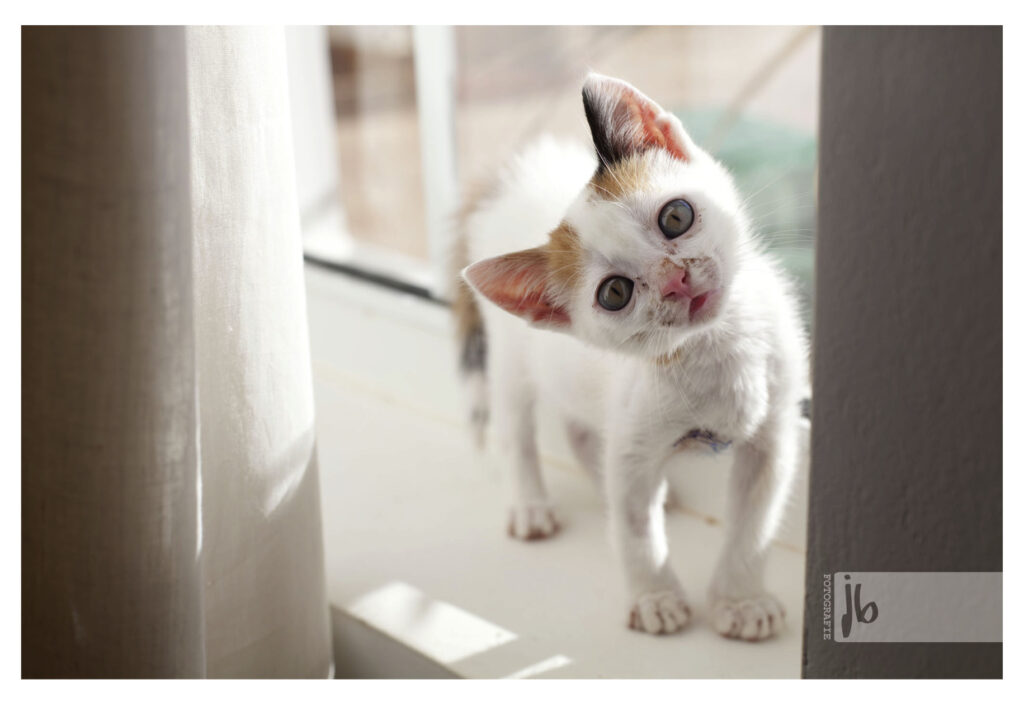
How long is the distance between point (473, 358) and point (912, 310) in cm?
67

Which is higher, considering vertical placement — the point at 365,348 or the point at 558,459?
the point at 365,348

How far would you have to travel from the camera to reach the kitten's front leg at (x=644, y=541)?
95cm

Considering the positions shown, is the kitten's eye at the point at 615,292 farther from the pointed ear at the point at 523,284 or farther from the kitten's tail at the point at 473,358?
the kitten's tail at the point at 473,358

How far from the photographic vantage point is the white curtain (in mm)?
621

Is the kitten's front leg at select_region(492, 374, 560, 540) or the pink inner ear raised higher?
the pink inner ear

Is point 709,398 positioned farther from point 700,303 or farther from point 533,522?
point 533,522

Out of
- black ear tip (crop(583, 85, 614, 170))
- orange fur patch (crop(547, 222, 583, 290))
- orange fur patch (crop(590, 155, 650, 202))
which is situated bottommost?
orange fur patch (crop(547, 222, 583, 290))

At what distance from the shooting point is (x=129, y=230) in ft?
2.06

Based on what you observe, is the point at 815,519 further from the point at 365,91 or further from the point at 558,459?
the point at 365,91

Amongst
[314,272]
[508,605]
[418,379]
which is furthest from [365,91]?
[508,605]

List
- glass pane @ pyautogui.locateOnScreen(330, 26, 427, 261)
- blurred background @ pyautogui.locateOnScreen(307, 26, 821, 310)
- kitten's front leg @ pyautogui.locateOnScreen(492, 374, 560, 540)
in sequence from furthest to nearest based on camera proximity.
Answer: glass pane @ pyautogui.locateOnScreen(330, 26, 427, 261), blurred background @ pyautogui.locateOnScreen(307, 26, 821, 310), kitten's front leg @ pyautogui.locateOnScreen(492, 374, 560, 540)

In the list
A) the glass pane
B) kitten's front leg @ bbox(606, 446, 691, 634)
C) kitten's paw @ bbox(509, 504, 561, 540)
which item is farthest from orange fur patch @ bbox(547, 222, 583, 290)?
the glass pane

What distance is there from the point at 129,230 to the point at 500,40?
2.48m

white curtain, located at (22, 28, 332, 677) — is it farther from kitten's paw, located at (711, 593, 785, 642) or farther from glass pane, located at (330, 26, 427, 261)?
glass pane, located at (330, 26, 427, 261)
